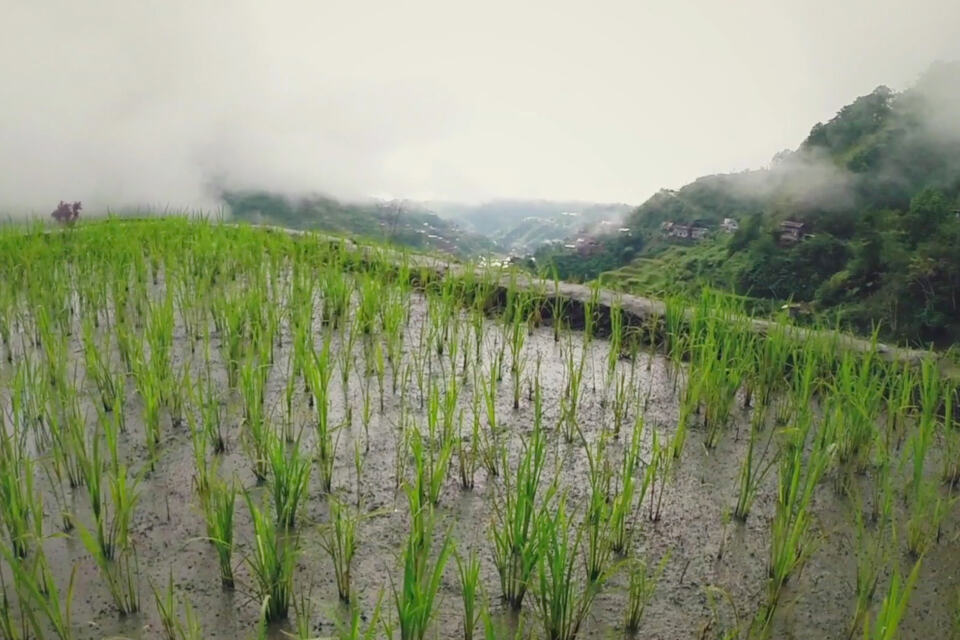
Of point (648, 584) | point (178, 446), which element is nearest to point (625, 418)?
point (648, 584)

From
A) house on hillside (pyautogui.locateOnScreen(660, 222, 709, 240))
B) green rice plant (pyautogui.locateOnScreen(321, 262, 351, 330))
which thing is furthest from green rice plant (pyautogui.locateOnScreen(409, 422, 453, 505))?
house on hillside (pyautogui.locateOnScreen(660, 222, 709, 240))

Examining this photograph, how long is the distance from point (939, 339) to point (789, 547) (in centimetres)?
1933

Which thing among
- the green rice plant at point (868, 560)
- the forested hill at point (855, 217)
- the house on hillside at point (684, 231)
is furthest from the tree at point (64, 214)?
the house on hillside at point (684, 231)

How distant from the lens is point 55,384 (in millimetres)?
1987

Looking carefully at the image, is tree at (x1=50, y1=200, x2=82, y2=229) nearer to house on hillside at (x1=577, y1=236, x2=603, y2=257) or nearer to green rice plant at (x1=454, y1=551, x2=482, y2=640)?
green rice plant at (x1=454, y1=551, x2=482, y2=640)

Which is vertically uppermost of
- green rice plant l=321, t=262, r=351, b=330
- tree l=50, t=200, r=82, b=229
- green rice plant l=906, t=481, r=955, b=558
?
tree l=50, t=200, r=82, b=229

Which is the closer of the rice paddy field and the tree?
the rice paddy field

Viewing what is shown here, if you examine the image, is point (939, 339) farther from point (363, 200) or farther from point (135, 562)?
point (363, 200)

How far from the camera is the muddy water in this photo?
3.67 ft

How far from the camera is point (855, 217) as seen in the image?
2706 cm

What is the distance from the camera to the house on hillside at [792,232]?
26.8 meters

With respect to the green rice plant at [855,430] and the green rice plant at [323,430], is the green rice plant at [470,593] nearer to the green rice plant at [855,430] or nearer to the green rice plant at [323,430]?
the green rice plant at [323,430]

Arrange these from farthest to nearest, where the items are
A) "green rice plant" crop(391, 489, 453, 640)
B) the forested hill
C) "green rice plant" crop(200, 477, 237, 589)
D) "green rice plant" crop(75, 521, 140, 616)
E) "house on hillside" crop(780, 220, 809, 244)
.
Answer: "house on hillside" crop(780, 220, 809, 244), the forested hill, "green rice plant" crop(200, 477, 237, 589), "green rice plant" crop(75, 521, 140, 616), "green rice plant" crop(391, 489, 453, 640)

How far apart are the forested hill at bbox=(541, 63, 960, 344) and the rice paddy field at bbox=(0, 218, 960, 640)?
17.3 metres
